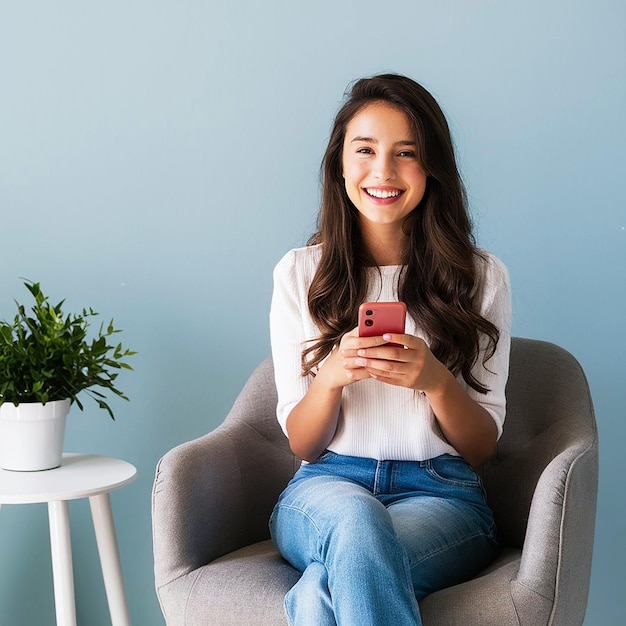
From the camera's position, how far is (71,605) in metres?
1.75

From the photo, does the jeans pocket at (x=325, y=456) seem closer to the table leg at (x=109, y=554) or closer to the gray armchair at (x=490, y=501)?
the gray armchair at (x=490, y=501)

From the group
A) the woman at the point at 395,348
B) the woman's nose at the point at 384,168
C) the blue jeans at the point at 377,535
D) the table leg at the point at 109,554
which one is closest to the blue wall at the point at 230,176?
the table leg at the point at 109,554

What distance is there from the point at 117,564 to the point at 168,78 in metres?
1.06

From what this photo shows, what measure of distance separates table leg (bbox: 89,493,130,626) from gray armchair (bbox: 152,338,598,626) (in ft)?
1.05

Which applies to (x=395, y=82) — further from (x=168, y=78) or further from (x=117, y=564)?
(x=117, y=564)

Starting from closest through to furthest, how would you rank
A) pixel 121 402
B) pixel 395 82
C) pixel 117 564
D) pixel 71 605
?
pixel 395 82 → pixel 71 605 → pixel 117 564 → pixel 121 402

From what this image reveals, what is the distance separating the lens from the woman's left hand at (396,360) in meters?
1.39

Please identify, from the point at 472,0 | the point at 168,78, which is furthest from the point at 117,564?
the point at 472,0

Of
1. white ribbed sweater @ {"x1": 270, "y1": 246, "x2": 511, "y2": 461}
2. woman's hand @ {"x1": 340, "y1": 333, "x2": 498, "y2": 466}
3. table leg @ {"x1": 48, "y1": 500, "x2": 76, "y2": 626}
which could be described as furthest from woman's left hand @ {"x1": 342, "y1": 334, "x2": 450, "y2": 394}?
table leg @ {"x1": 48, "y1": 500, "x2": 76, "y2": 626}

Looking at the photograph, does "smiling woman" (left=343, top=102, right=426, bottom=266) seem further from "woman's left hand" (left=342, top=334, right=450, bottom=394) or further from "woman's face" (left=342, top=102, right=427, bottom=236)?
"woman's left hand" (left=342, top=334, right=450, bottom=394)

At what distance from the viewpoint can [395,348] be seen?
4.58ft

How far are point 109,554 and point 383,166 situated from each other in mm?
956

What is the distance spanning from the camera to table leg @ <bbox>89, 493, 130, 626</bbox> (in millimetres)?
1845

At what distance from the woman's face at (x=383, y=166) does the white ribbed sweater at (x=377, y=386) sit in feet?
0.42
